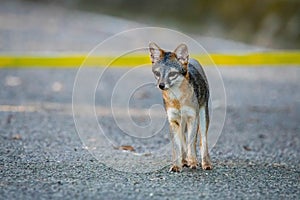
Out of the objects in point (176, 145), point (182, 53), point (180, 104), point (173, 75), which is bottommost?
point (176, 145)

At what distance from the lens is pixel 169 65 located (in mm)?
6711

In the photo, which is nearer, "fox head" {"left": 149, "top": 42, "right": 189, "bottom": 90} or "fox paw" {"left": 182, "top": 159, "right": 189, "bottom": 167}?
"fox head" {"left": 149, "top": 42, "right": 189, "bottom": 90}

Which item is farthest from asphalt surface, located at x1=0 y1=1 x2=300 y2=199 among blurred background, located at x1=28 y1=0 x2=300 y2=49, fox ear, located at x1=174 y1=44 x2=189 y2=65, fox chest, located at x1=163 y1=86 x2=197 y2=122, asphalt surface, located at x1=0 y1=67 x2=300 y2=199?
blurred background, located at x1=28 y1=0 x2=300 y2=49

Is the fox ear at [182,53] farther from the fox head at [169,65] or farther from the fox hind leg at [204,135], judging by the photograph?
the fox hind leg at [204,135]

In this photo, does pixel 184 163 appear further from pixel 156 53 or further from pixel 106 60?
pixel 106 60

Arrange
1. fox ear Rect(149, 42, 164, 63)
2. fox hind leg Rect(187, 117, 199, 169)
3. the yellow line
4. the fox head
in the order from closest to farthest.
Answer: the fox head → fox ear Rect(149, 42, 164, 63) → fox hind leg Rect(187, 117, 199, 169) → the yellow line

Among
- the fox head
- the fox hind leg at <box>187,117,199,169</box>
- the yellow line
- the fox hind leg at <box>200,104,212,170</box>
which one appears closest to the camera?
the fox head

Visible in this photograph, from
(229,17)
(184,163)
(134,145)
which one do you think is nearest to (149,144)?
(134,145)

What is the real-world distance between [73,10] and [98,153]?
1735 centimetres

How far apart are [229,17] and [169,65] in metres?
13.0

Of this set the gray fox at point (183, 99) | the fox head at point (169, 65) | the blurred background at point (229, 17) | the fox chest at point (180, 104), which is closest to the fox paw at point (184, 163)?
the gray fox at point (183, 99)

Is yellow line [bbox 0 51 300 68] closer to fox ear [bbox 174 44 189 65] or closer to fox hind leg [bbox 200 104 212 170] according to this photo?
fox hind leg [bbox 200 104 212 170]

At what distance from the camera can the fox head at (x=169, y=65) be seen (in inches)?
262

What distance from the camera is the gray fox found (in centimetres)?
671
